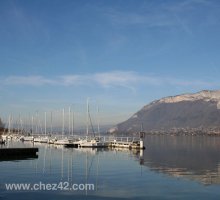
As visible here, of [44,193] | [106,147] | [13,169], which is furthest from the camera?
[106,147]

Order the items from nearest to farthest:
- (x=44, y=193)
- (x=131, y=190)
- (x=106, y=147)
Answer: (x=44, y=193), (x=131, y=190), (x=106, y=147)

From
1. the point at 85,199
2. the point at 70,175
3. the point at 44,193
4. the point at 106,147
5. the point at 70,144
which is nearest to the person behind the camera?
the point at 85,199

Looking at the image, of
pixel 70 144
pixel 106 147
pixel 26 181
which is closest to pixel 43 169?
pixel 26 181

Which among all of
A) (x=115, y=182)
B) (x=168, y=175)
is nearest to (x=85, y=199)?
(x=115, y=182)

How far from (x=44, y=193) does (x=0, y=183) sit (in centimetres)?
660

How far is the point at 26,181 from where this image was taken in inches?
1539

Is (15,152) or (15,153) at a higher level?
(15,152)

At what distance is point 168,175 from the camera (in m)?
47.1

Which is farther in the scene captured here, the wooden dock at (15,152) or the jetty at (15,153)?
the wooden dock at (15,152)

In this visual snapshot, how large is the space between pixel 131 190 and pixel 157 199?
420 cm

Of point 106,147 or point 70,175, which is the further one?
point 106,147

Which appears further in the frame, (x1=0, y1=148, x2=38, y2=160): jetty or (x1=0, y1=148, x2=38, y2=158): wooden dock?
(x1=0, y1=148, x2=38, y2=158): wooden dock

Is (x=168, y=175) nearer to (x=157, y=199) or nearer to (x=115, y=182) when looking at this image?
(x=115, y=182)

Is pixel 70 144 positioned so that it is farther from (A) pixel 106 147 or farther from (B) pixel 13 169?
(B) pixel 13 169
